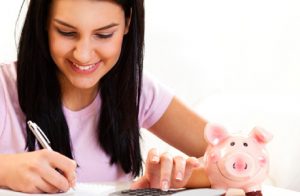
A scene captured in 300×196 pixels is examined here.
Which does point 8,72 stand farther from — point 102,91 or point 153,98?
point 153,98

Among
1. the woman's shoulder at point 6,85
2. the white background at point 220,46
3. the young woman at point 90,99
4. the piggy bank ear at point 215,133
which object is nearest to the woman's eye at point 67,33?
the young woman at point 90,99

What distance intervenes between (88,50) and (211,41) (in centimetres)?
91

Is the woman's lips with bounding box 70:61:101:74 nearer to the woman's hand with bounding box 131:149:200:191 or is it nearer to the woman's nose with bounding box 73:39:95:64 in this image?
the woman's nose with bounding box 73:39:95:64

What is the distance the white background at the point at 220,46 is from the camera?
1.71m

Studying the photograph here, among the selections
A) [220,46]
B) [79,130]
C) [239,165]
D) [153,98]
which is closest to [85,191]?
[239,165]

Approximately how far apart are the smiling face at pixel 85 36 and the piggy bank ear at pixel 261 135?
13.2 inches

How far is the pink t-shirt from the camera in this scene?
1134 mm

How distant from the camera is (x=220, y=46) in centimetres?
184

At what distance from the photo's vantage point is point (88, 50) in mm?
973

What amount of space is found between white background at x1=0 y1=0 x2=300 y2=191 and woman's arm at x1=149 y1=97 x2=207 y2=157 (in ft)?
1.14

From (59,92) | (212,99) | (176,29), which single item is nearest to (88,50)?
(59,92)

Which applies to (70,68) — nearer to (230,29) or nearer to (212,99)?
(212,99)

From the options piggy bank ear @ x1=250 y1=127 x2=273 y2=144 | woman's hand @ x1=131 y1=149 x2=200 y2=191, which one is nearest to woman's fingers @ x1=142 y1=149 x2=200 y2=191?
woman's hand @ x1=131 y1=149 x2=200 y2=191

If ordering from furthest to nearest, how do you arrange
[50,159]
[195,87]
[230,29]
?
[230,29]
[195,87]
[50,159]
